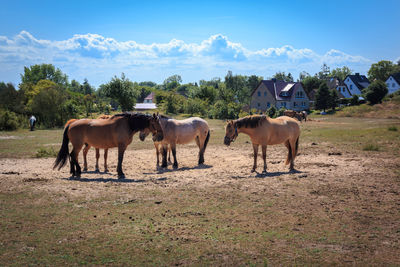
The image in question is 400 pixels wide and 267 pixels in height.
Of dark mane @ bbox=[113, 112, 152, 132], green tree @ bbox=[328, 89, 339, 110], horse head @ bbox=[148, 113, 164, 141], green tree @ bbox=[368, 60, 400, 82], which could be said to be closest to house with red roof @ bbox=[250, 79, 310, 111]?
green tree @ bbox=[328, 89, 339, 110]

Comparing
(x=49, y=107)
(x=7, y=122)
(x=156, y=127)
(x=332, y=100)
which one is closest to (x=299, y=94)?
(x=332, y=100)

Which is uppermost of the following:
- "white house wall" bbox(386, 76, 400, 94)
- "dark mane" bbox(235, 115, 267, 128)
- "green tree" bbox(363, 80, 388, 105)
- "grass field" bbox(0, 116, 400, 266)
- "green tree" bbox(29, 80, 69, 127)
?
"white house wall" bbox(386, 76, 400, 94)

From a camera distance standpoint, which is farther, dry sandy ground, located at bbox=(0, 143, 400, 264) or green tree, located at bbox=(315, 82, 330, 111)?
green tree, located at bbox=(315, 82, 330, 111)

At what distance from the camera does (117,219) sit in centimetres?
725

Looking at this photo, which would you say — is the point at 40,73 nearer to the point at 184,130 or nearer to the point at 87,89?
the point at 87,89

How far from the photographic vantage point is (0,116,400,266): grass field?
18.1ft

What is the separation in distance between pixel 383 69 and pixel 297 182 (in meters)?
122

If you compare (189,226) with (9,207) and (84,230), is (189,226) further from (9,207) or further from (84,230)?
(9,207)

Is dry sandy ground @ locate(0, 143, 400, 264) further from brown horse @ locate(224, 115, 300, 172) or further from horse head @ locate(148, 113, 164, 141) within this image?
horse head @ locate(148, 113, 164, 141)

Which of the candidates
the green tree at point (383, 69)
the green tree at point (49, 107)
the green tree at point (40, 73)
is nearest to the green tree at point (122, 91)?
the green tree at point (49, 107)

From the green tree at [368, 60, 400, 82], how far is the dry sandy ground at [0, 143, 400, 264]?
113814 mm

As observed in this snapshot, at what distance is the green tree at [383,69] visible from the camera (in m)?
111

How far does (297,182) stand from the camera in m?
10.5

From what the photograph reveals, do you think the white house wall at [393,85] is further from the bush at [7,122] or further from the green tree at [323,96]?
the bush at [7,122]
